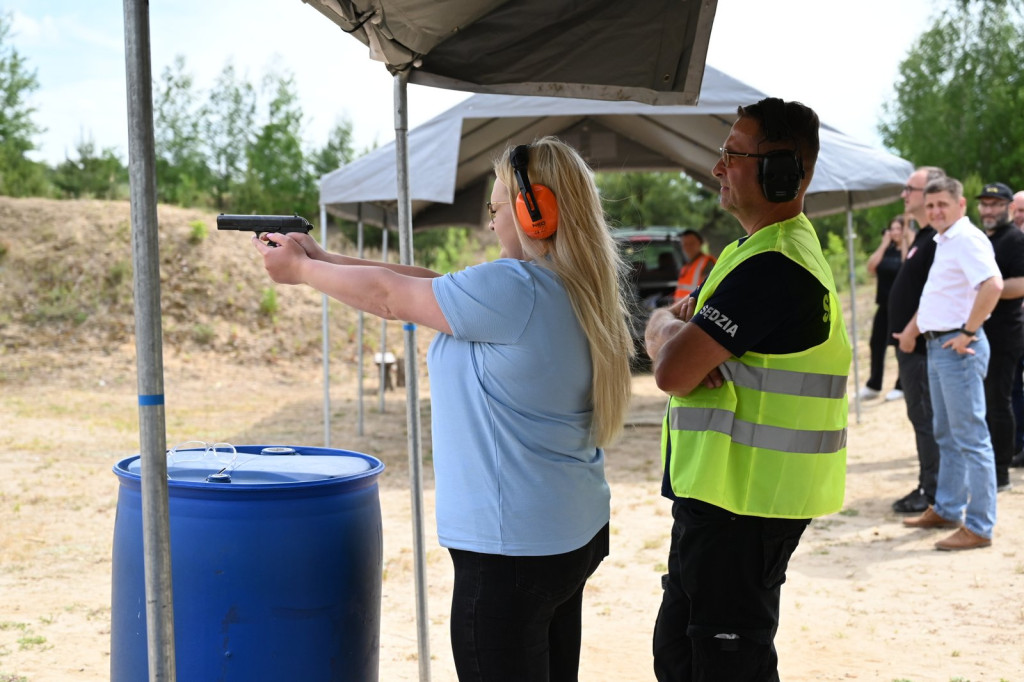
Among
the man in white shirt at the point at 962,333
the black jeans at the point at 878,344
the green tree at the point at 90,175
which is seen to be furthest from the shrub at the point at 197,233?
the man in white shirt at the point at 962,333

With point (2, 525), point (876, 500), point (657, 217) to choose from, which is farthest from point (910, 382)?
point (657, 217)

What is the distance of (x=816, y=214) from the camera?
1059 centimetres

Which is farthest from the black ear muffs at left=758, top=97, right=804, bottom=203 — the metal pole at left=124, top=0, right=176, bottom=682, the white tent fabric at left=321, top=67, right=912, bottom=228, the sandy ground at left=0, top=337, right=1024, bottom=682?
the white tent fabric at left=321, top=67, right=912, bottom=228

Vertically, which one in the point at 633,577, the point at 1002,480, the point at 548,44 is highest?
the point at 548,44

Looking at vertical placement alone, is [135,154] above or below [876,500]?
above

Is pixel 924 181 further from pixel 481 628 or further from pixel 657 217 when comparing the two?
pixel 657 217

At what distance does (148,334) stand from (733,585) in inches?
57.9

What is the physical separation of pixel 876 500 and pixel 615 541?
2182 millimetres

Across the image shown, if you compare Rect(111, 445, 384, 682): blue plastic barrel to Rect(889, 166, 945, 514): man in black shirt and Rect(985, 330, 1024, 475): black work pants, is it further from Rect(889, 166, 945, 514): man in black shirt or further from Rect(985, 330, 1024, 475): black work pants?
Rect(985, 330, 1024, 475): black work pants

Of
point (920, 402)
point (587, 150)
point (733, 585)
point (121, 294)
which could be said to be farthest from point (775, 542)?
point (121, 294)

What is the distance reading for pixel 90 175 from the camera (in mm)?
24047

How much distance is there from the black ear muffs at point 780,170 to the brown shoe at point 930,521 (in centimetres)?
440

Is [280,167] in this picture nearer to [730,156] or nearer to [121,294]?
[121,294]

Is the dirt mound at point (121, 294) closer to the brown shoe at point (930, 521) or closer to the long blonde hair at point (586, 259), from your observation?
the brown shoe at point (930, 521)
